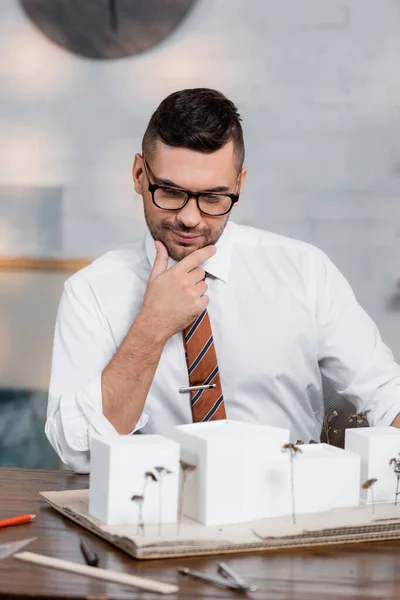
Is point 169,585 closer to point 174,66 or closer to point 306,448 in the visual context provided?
point 306,448

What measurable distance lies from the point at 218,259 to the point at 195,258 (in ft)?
0.44

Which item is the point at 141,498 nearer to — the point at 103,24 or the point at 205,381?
the point at 205,381

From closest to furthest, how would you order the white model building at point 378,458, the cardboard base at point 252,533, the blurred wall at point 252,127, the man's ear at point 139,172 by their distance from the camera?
the cardboard base at point 252,533
the white model building at point 378,458
the man's ear at point 139,172
the blurred wall at point 252,127

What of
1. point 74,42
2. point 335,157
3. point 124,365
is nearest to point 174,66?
point 74,42

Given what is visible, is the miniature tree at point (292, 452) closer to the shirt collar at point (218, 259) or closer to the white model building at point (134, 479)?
the white model building at point (134, 479)

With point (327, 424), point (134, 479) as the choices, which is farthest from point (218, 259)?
point (134, 479)

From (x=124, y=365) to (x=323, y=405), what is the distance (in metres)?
0.60

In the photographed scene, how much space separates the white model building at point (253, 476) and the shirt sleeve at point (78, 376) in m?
0.44

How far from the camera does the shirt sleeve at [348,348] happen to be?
192cm

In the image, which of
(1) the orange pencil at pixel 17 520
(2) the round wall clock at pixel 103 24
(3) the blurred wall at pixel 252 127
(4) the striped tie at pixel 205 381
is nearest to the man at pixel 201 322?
(4) the striped tie at pixel 205 381

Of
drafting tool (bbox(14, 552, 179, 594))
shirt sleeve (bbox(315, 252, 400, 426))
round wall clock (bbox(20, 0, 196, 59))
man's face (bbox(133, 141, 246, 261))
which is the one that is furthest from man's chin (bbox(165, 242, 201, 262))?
round wall clock (bbox(20, 0, 196, 59))

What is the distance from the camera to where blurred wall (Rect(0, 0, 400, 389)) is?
3.06 meters

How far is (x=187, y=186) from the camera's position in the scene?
5.84ft

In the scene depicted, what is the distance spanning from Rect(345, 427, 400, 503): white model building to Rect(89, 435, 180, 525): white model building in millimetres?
298
